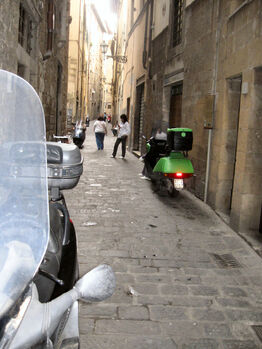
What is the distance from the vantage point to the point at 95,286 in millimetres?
1437

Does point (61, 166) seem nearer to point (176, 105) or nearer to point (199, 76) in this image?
point (199, 76)

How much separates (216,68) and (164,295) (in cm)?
463

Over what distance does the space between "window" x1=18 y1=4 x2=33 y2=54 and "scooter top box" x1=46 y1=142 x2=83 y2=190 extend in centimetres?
555

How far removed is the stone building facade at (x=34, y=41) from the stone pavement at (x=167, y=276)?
2726mm

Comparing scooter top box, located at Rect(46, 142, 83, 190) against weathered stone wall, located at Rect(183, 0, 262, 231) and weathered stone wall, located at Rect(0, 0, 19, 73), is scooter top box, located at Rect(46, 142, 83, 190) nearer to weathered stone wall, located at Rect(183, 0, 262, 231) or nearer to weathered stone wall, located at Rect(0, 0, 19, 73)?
weathered stone wall, located at Rect(183, 0, 262, 231)

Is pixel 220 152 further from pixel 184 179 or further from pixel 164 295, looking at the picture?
pixel 164 295

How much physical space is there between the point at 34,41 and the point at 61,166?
6693 mm

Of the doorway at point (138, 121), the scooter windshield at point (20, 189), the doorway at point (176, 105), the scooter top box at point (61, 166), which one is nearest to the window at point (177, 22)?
the doorway at point (176, 105)

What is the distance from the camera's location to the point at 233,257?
448 centimetres

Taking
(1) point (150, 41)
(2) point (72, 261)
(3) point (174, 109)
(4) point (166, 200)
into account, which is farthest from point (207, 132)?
(1) point (150, 41)

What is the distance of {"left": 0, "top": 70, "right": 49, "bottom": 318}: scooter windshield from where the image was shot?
129cm

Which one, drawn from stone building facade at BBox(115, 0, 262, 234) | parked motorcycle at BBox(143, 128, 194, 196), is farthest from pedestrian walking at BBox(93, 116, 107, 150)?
parked motorcycle at BBox(143, 128, 194, 196)

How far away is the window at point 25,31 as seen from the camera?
7751 millimetres

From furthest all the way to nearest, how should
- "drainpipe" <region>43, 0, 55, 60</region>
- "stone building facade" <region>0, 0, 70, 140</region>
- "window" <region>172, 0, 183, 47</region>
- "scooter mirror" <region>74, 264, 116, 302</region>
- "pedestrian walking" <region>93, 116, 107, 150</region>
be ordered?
"pedestrian walking" <region>93, 116, 107, 150</region> → "window" <region>172, 0, 183, 47</region> → "drainpipe" <region>43, 0, 55, 60</region> → "stone building facade" <region>0, 0, 70, 140</region> → "scooter mirror" <region>74, 264, 116, 302</region>
